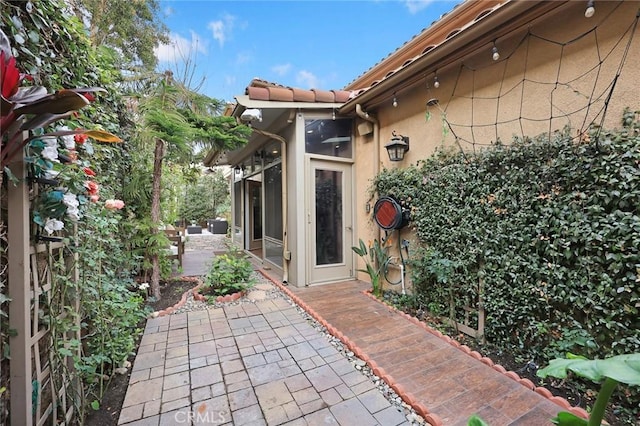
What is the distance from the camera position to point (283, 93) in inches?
173

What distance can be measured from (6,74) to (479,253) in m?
3.64

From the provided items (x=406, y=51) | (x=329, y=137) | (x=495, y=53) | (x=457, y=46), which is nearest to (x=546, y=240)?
(x=495, y=53)

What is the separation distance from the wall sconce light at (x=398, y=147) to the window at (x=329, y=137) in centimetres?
131

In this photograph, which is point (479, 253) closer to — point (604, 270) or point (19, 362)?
point (604, 270)

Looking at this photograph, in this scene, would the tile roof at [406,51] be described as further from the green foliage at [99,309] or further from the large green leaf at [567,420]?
the large green leaf at [567,420]

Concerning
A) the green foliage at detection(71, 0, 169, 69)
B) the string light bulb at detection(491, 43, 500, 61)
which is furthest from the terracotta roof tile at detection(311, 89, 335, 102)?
the green foliage at detection(71, 0, 169, 69)

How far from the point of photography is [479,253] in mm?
2879

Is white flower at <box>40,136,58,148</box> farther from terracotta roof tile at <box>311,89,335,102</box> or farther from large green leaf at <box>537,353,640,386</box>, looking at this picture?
terracotta roof tile at <box>311,89,335,102</box>

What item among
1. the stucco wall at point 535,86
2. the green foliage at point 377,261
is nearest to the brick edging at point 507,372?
the green foliage at point 377,261

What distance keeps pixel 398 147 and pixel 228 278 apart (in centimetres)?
338

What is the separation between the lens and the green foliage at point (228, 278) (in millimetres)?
4301

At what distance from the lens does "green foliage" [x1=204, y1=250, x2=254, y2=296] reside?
4.30m

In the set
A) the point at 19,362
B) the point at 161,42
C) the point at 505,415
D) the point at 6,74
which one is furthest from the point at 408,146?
the point at 161,42

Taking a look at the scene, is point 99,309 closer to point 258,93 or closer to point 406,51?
point 258,93
